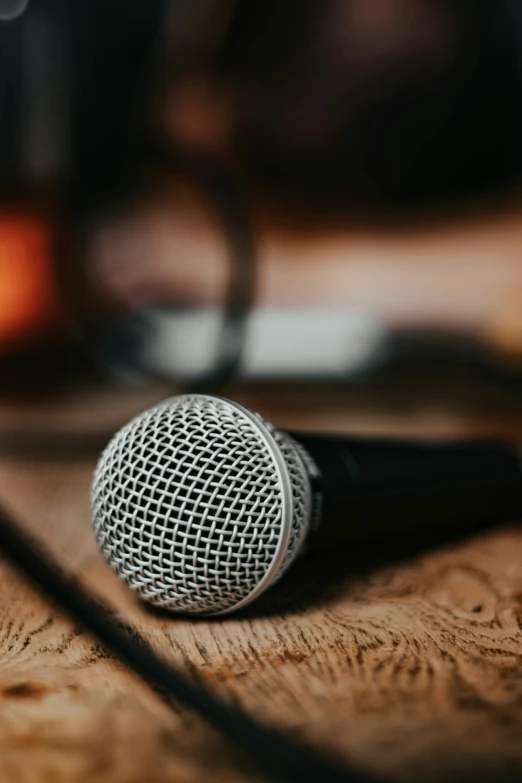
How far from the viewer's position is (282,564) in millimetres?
584

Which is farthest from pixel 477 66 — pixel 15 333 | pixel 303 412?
pixel 15 333

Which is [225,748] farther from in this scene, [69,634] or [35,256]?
[35,256]

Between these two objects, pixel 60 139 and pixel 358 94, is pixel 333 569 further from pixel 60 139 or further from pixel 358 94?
pixel 358 94

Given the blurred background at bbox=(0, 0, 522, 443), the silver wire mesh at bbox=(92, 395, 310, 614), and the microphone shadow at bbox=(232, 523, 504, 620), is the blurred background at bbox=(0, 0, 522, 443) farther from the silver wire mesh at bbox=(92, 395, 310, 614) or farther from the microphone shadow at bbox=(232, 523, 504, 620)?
the silver wire mesh at bbox=(92, 395, 310, 614)

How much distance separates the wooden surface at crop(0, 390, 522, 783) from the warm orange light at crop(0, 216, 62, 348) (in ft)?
3.51

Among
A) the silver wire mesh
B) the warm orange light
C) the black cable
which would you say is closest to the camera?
the black cable

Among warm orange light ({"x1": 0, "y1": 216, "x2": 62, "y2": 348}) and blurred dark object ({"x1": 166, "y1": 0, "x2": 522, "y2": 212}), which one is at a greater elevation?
blurred dark object ({"x1": 166, "y1": 0, "x2": 522, "y2": 212})

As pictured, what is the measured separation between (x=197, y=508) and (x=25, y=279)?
141 cm

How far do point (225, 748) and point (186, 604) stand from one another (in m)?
0.17

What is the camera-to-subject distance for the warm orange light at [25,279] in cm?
176

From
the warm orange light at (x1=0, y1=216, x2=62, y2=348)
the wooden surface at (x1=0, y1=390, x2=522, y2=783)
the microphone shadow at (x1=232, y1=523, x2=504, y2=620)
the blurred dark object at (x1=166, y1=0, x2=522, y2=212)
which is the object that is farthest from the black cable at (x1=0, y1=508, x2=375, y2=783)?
the blurred dark object at (x1=166, y1=0, x2=522, y2=212)

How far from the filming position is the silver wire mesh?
0.56 metres

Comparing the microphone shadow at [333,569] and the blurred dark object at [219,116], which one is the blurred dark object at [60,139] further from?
the microphone shadow at [333,569]

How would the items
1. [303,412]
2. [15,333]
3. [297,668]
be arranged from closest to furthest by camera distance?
1. [297,668]
2. [303,412]
3. [15,333]
